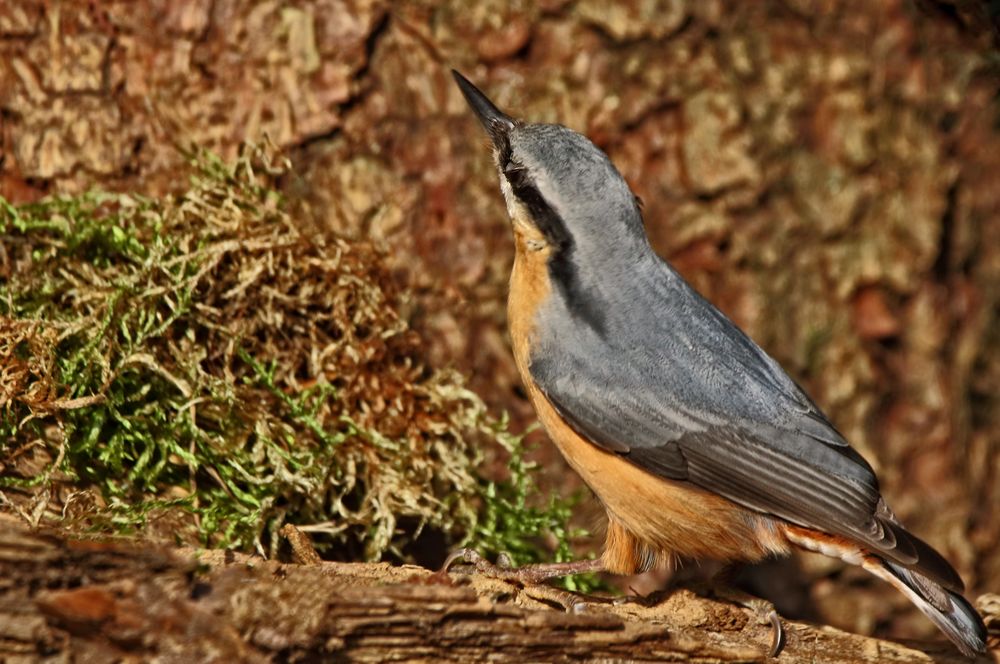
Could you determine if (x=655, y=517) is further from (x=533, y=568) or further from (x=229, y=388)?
(x=229, y=388)

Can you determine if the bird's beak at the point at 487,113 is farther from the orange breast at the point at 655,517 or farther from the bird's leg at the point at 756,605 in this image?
the bird's leg at the point at 756,605

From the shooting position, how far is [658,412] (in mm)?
3316

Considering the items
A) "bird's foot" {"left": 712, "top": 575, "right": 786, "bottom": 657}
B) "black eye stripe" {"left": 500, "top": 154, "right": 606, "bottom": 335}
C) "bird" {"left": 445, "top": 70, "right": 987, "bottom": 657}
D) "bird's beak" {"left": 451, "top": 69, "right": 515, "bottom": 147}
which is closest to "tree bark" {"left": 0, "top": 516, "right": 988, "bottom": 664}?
"bird's foot" {"left": 712, "top": 575, "right": 786, "bottom": 657}

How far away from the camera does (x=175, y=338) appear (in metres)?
3.30

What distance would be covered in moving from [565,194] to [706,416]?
2.75 feet

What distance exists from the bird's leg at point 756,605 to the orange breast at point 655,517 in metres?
0.11

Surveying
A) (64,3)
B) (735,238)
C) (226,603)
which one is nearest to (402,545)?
(226,603)

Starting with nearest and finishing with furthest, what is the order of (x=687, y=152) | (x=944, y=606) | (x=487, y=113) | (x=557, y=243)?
(x=944, y=606)
(x=557, y=243)
(x=487, y=113)
(x=687, y=152)

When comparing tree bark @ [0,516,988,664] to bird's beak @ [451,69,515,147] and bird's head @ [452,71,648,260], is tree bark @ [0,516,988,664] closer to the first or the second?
bird's head @ [452,71,648,260]

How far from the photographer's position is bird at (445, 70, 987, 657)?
10.5 feet

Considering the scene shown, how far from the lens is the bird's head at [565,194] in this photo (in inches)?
136

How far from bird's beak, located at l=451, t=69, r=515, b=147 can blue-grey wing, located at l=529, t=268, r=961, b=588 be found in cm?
65

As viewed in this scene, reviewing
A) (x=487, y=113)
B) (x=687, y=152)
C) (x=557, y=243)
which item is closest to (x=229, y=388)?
(x=557, y=243)

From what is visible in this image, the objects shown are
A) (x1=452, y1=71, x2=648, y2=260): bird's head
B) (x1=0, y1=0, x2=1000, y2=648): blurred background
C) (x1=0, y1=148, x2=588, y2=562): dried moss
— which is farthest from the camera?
(x1=0, y1=0, x2=1000, y2=648): blurred background
